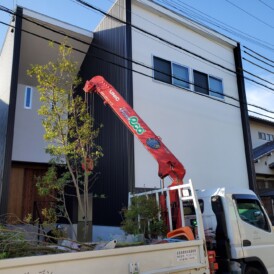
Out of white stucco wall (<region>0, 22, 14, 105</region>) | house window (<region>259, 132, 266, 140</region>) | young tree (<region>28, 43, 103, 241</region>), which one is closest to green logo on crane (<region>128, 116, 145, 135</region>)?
young tree (<region>28, 43, 103, 241</region>)

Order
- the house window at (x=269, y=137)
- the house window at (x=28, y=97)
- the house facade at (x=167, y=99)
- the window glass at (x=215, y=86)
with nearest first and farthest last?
1. the house facade at (x=167, y=99)
2. the window glass at (x=215, y=86)
3. the house window at (x=28, y=97)
4. the house window at (x=269, y=137)

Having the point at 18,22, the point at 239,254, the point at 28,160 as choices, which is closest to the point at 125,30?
the point at 18,22

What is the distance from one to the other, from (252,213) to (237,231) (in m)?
0.73

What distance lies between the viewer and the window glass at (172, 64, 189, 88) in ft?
43.1

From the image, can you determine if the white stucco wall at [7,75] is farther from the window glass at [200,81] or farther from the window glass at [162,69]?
the window glass at [200,81]

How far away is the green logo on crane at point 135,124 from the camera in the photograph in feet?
26.0

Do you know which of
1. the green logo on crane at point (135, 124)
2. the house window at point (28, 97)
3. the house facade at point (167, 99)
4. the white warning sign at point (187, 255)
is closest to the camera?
the white warning sign at point (187, 255)

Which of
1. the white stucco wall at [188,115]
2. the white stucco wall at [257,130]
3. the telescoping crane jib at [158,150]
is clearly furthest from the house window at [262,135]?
the telescoping crane jib at [158,150]

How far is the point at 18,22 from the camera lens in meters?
11.5

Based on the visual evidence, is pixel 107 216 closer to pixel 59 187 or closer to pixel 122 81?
pixel 59 187

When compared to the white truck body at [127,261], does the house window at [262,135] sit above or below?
above

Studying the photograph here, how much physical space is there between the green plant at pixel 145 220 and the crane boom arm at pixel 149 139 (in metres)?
0.76

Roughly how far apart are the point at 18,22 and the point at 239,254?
1001 centimetres

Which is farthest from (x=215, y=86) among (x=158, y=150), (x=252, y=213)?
(x=252, y=213)
